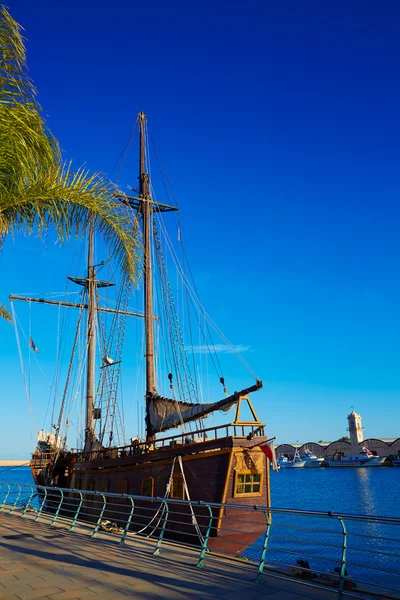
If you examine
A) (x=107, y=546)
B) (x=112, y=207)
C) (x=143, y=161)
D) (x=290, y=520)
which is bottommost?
(x=290, y=520)

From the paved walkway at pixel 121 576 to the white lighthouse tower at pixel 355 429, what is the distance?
500 ft

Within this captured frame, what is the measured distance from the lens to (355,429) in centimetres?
15088

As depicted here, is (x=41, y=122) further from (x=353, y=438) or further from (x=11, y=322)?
(x=353, y=438)

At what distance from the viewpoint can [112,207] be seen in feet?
29.5

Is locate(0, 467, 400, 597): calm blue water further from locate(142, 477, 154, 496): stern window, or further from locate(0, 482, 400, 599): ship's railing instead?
locate(142, 477, 154, 496): stern window

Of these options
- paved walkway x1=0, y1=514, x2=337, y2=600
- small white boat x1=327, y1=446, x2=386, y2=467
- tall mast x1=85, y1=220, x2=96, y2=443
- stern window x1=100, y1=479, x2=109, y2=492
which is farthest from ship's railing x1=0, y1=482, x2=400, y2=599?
small white boat x1=327, y1=446, x2=386, y2=467

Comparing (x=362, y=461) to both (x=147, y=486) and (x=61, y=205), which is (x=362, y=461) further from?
(x=61, y=205)

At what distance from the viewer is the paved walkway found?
659 centimetres

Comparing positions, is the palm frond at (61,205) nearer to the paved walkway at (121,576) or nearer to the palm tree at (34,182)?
the palm tree at (34,182)

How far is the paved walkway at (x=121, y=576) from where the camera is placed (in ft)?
21.6

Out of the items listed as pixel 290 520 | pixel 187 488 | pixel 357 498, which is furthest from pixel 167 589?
pixel 357 498

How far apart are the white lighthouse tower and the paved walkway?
500ft

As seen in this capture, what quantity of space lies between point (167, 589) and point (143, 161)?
85.8ft

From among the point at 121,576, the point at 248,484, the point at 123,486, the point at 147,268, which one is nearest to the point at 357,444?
the point at 147,268
